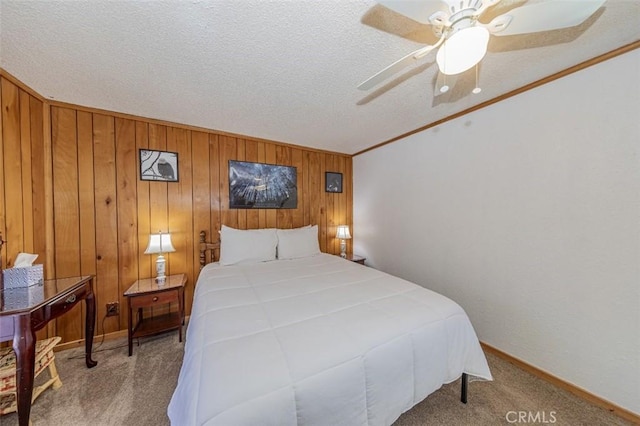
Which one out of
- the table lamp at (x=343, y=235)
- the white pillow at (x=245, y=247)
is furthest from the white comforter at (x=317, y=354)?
the table lamp at (x=343, y=235)

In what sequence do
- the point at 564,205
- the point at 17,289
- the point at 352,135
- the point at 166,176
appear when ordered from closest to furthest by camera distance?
the point at 17,289
the point at 564,205
the point at 166,176
the point at 352,135

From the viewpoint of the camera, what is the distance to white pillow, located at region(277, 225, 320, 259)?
2820 mm

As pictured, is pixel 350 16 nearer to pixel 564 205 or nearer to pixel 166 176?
pixel 564 205

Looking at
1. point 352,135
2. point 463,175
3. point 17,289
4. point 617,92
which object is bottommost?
point 17,289

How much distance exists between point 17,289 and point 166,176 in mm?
1428

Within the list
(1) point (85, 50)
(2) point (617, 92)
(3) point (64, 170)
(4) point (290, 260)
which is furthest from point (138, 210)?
(2) point (617, 92)

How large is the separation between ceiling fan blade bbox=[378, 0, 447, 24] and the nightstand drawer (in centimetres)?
265

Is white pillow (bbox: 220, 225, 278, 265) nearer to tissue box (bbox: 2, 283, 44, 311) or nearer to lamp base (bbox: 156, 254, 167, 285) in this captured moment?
lamp base (bbox: 156, 254, 167, 285)

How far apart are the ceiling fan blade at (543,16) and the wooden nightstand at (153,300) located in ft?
9.70

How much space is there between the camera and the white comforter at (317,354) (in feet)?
2.78

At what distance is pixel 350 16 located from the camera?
1.18 m

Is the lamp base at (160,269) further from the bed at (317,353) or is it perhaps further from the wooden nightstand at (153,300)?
the bed at (317,353)

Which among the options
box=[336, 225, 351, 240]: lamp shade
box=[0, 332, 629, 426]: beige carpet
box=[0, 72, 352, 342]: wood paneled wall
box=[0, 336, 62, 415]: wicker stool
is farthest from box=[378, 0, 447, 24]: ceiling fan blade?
box=[336, 225, 351, 240]: lamp shade

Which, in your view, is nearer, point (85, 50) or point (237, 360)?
point (237, 360)
